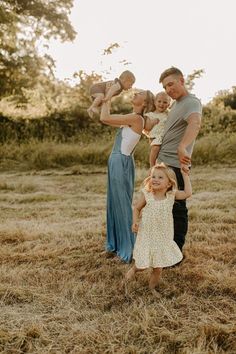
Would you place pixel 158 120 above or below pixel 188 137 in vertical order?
above

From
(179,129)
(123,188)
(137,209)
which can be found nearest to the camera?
(137,209)

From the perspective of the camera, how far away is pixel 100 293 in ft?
11.5

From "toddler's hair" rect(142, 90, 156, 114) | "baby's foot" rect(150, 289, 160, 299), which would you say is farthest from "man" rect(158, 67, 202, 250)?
"baby's foot" rect(150, 289, 160, 299)

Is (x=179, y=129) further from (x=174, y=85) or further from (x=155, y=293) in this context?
(x=155, y=293)

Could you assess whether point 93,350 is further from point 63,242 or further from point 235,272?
point 63,242

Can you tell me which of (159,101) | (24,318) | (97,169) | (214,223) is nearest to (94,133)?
(97,169)

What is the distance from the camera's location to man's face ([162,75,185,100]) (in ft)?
12.1

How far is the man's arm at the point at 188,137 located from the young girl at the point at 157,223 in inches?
4.1

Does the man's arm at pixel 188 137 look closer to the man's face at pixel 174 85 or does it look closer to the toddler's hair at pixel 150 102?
the man's face at pixel 174 85

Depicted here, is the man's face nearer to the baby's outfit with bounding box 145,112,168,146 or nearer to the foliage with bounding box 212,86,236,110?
the baby's outfit with bounding box 145,112,168,146

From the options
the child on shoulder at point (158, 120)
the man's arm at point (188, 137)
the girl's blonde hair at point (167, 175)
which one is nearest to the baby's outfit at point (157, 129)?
the child on shoulder at point (158, 120)

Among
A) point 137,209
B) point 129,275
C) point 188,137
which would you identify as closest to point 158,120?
point 188,137

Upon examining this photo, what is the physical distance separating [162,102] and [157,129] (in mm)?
219

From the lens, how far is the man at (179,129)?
3.56m
